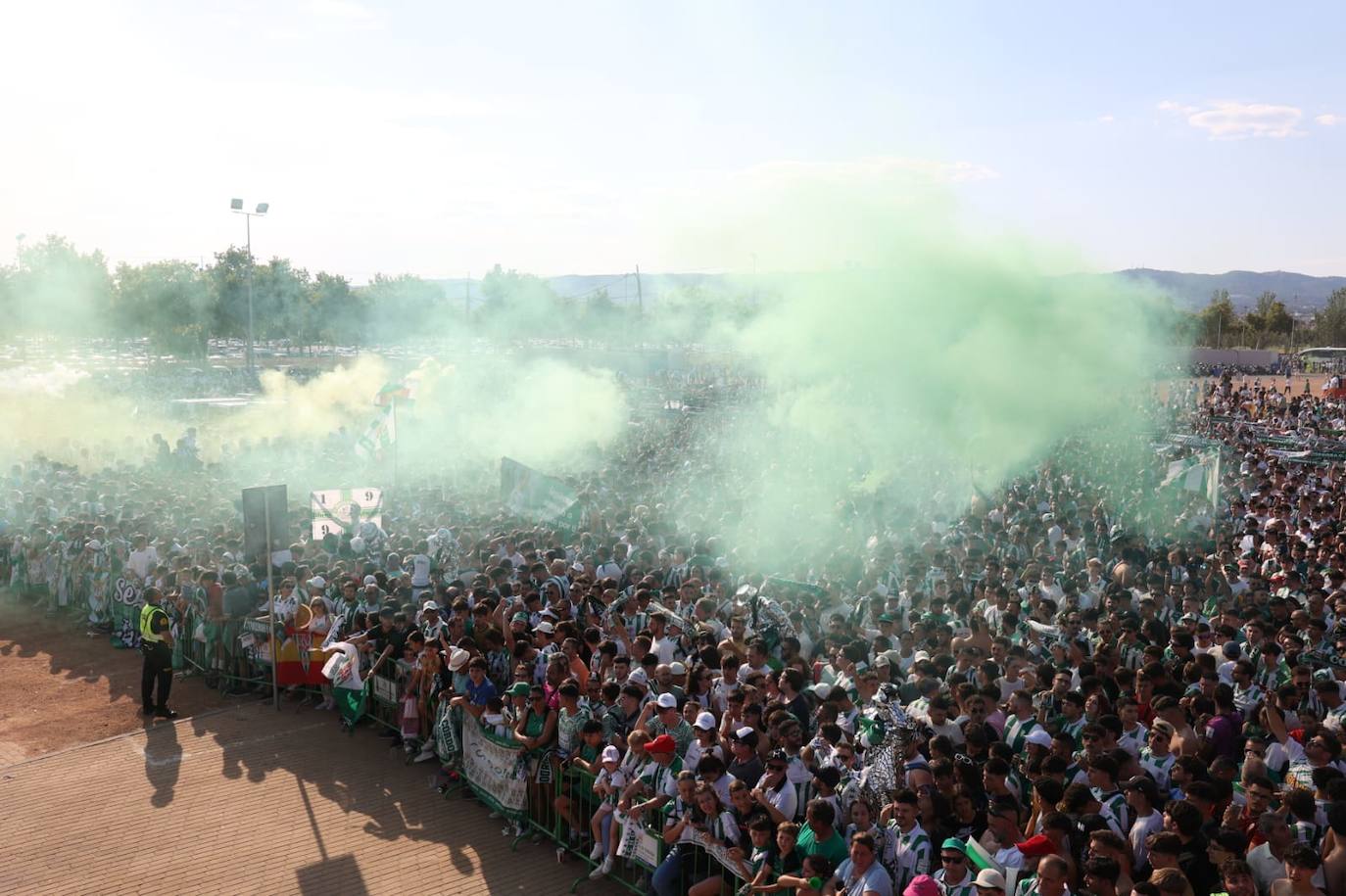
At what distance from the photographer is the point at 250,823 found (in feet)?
29.9

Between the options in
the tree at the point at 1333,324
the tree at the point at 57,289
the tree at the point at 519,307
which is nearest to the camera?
the tree at the point at 57,289

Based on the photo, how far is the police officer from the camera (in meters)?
11.5

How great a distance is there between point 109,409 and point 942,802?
122 feet

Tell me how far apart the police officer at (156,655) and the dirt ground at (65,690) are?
0.24m

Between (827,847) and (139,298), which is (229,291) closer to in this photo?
(139,298)

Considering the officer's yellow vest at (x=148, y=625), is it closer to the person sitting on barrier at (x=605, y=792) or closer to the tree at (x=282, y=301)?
the person sitting on barrier at (x=605, y=792)

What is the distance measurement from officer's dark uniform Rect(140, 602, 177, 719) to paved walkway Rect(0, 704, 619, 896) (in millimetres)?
560

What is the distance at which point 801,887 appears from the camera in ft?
19.0

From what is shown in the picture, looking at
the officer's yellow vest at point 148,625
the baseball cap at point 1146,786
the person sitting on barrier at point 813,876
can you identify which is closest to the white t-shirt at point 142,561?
the officer's yellow vest at point 148,625

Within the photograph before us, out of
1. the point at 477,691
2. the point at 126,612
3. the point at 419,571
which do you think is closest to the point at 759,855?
the point at 477,691

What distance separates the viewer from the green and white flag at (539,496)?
1672cm

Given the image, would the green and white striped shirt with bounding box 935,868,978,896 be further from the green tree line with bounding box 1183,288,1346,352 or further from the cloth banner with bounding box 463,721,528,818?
the green tree line with bounding box 1183,288,1346,352

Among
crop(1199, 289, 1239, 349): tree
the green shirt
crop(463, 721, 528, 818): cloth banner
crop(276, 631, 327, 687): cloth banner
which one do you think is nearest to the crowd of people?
the green shirt

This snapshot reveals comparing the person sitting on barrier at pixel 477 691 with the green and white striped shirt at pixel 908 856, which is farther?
the person sitting on barrier at pixel 477 691
